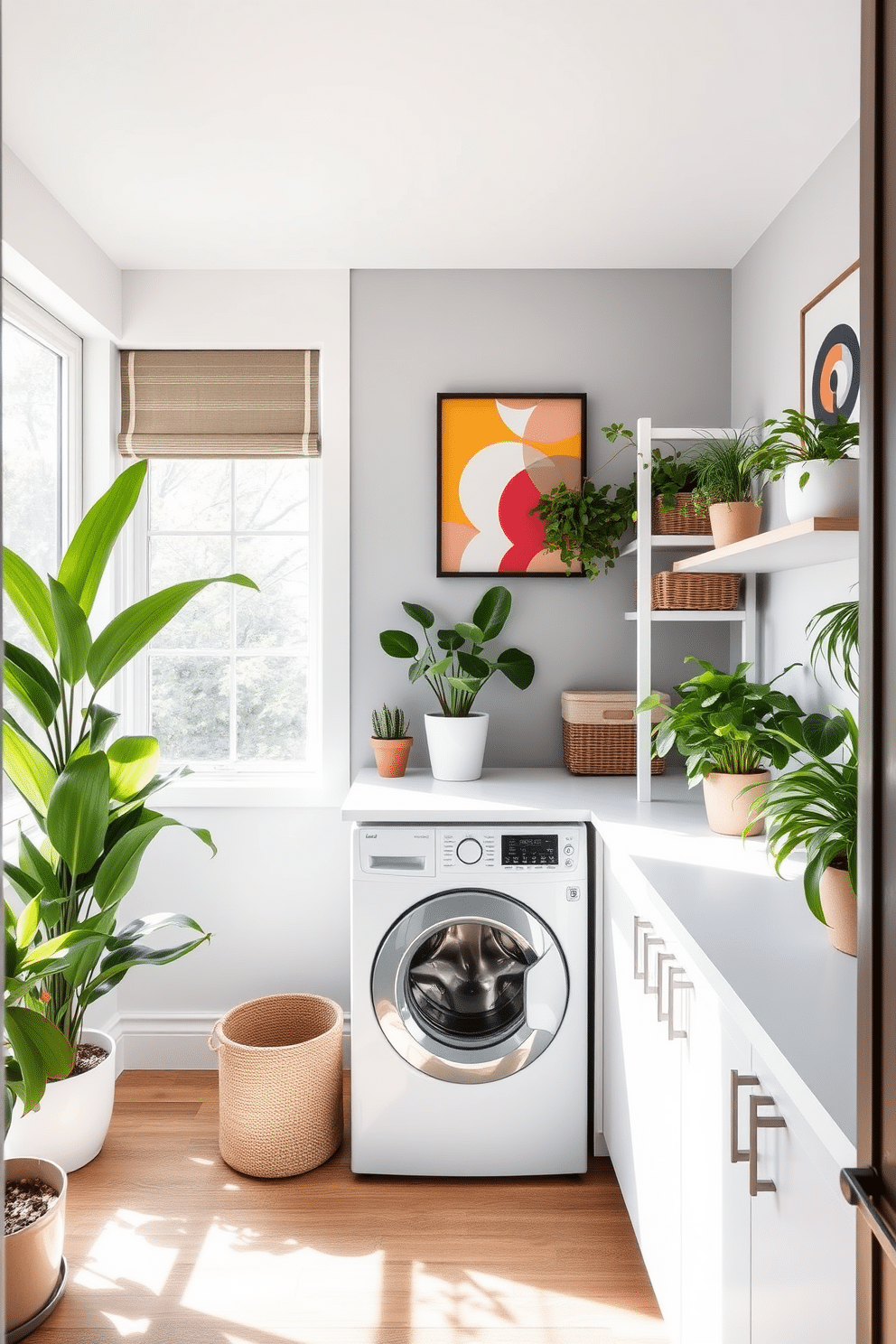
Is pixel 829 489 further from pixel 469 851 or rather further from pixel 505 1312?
pixel 505 1312

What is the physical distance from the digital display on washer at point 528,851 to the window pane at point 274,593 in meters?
1.09

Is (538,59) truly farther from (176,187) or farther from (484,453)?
(484,453)

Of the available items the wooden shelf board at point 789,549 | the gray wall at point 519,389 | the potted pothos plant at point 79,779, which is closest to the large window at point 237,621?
the gray wall at point 519,389

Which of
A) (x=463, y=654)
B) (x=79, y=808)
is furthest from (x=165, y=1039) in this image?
(x=463, y=654)

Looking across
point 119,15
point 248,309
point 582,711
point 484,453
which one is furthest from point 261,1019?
point 119,15

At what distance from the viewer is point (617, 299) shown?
113 inches

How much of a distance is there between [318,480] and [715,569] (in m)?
1.31

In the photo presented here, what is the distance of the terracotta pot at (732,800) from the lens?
2.09 metres

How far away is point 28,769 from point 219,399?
1392mm

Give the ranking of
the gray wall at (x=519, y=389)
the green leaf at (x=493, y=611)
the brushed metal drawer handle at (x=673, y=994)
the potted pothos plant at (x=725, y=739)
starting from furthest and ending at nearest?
the gray wall at (x=519, y=389)
the green leaf at (x=493, y=611)
the potted pothos plant at (x=725, y=739)
the brushed metal drawer handle at (x=673, y=994)

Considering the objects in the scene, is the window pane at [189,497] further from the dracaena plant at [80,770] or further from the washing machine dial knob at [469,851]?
the washing machine dial knob at [469,851]

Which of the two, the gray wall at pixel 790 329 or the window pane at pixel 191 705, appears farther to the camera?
the window pane at pixel 191 705

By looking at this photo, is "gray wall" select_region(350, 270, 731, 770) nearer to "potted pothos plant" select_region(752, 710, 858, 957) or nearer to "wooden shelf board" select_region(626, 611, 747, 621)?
"wooden shelf board" select_region(626, 611, 747, 621)

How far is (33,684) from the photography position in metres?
2.01
